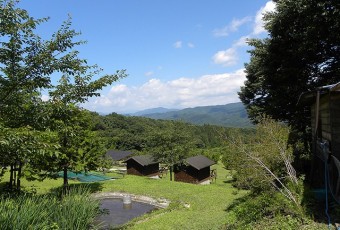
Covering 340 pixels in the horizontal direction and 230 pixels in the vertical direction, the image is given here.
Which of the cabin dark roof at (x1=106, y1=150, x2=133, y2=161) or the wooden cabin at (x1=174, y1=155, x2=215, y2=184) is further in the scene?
the cabin dark roof at (x1=106, y1=150, x2=133, y2=161)

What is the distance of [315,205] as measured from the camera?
8.80 metres

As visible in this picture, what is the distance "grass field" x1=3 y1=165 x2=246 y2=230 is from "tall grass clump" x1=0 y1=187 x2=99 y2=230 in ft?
11.0

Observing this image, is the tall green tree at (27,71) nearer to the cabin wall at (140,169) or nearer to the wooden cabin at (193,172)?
the wooden cabin at (193,172)

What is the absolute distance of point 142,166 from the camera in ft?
140

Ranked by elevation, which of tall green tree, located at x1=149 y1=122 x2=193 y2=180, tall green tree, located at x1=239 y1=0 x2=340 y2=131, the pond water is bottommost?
the pond water

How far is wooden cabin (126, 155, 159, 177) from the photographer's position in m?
42.7

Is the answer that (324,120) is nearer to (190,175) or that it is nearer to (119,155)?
(190,175)

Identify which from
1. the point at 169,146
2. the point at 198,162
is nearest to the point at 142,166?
the point at 198,162

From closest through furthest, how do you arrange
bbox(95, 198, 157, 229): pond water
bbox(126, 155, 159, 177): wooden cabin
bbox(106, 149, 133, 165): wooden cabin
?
bbox(95, 198, 157, 229): pond water
bbox(126, 155, 159, 177): wooden cabin
bbox(106, 149, 133, 165): wooden cabin

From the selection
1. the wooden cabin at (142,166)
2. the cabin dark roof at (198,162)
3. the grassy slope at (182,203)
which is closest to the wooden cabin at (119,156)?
the wooden cabin at (142,166)

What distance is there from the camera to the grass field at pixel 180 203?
463 inches

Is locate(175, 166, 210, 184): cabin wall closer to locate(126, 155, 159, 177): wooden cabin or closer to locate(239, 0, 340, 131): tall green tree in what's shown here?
locate(126, 155, 159, 177): wooden cabin

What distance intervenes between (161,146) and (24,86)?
83.2ft

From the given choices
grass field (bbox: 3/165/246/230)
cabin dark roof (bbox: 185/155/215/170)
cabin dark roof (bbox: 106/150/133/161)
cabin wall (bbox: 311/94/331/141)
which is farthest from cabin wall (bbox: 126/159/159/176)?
cabin wall (bbox: 311/94/331/141)
